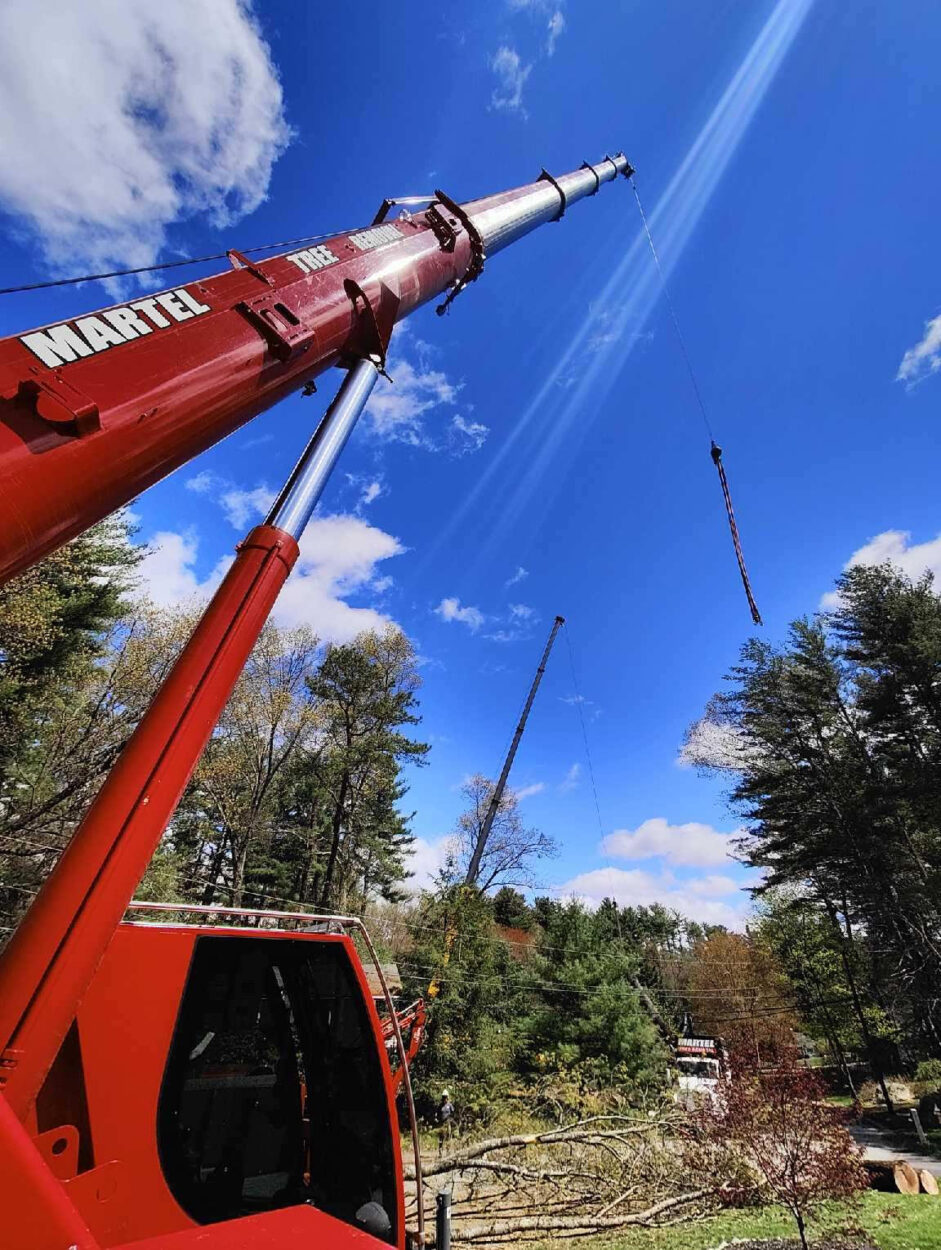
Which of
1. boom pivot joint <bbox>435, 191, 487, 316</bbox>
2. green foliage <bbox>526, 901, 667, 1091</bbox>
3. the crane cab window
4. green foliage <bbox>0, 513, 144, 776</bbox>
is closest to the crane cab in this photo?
the crane cab window

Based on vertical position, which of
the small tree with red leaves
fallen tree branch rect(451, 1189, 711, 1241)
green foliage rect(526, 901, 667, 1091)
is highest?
green foliage rect(526, 901, 667, 1091)

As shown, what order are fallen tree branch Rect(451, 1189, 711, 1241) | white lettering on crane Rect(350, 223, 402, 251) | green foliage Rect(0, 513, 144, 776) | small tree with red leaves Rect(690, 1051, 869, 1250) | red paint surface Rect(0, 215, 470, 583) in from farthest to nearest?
1. green foliage Rect(0, 513, 144, 776)
2. fallen tree branch Rect(451, 1189, 711, 1241)
3. small tree with red leaves Rect(690, 1051, 869, 1250)
4. white lettering on crane Rect(350, 223, 402, 251)
5. red paint surface Rect(0, 215, 470, 583)

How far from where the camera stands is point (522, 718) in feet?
96.6

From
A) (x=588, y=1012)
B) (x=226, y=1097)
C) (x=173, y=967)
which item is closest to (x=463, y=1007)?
(x=588, y=1012)

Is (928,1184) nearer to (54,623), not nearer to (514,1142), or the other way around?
(514,1142)

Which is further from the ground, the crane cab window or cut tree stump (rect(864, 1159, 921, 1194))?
the crane cab window

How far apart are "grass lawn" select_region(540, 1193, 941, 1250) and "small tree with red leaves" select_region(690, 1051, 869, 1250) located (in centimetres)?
52

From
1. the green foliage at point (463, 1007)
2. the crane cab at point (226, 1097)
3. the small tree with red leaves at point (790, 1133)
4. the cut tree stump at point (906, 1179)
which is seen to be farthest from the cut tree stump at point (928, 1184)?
the crane cab at point (226, 1097)

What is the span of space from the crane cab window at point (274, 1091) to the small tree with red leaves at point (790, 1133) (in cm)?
700

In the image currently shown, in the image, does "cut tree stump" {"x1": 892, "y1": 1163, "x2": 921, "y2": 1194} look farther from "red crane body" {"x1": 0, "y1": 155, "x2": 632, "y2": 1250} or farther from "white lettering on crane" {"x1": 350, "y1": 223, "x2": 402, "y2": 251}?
"white lettering on crane" {"x1": 350, "y1": 223, "x2": 402, "y2": 251}

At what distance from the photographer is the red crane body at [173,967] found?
5.40ft

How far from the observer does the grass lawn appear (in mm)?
7352

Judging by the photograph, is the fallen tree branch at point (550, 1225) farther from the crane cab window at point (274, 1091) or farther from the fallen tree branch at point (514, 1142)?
the crane cab window at point (274, 1091)

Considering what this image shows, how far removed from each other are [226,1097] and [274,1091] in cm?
30
